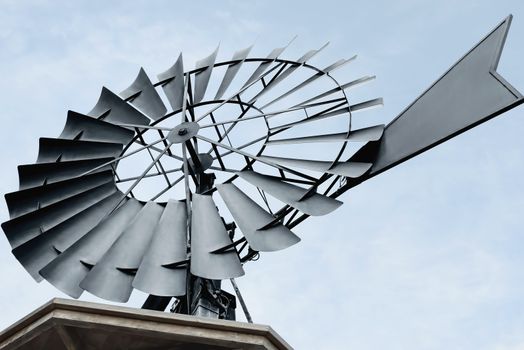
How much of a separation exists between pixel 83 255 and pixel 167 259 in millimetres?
982

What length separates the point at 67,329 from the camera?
600 cm

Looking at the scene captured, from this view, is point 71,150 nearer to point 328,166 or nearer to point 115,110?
point 115,110

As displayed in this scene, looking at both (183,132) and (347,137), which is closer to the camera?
(347,137)

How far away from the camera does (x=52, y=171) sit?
9.05m

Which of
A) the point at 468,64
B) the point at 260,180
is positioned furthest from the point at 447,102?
the point at 260,180

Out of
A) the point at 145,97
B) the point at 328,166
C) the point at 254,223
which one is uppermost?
the point at 145,97

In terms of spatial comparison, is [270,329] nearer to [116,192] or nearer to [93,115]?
[116,192]

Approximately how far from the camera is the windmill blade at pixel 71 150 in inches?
363

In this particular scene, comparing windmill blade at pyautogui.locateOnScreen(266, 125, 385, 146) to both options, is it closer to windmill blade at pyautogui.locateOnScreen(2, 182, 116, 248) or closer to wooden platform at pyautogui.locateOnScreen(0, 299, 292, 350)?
windmill blade at pyautogui.locateOnScreen(2, 182, 116, 248)

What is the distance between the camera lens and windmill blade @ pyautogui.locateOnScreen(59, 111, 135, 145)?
31.1ft

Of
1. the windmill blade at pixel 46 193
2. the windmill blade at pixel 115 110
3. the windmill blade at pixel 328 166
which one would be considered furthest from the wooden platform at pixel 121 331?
the windmill blade at pixel 115 110

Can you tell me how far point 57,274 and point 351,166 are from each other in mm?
3132

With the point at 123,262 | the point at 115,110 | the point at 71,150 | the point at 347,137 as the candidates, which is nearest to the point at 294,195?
the point at 347,137

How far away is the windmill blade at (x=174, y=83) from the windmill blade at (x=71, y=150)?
3.78 ft
